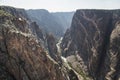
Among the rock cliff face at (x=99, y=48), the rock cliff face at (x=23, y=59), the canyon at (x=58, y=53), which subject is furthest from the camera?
the rock cliff face at (x=99, y=48)

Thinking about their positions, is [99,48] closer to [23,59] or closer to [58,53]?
[58,53]

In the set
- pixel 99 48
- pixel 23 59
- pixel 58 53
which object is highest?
pixel 23 59

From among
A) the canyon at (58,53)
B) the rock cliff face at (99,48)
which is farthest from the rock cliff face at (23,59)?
the rock cliff face at (99,48)

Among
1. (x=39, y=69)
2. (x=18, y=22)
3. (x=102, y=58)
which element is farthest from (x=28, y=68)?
(x=102, y=58)

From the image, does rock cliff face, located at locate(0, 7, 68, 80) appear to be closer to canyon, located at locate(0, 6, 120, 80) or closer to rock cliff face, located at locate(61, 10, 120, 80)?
canyon, located at locate(0, 6, 120, 80)

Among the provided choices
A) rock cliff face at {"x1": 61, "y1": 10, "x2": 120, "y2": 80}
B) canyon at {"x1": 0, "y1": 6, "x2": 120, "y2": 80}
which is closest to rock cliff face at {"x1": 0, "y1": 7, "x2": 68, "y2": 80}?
canyon at {"x1": 0, "y1": 6, "x2": 120, "y2": 80}

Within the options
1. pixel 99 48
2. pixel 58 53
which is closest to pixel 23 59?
pixel 58 53

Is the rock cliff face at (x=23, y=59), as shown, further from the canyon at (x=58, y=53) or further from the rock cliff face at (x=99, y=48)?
the rock cliff face at (x=99, y=48)

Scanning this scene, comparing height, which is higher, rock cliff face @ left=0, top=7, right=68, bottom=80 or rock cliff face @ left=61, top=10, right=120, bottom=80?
rock cliff face @ left=0, top=7, right=68, bottom=80
